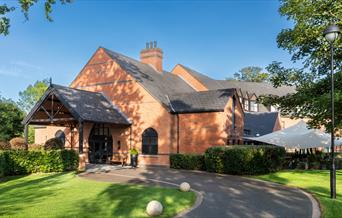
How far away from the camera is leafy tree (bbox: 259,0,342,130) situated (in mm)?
16531

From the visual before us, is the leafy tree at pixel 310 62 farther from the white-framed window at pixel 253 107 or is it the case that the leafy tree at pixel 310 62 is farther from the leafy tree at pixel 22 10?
the white-framed window at pixel 253 107

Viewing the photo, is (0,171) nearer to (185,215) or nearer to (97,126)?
(97,126)

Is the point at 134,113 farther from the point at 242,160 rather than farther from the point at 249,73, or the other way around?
the point at 249,73

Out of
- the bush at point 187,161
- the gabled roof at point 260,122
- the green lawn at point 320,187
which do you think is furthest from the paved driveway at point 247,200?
the gabled roof at point 260,122

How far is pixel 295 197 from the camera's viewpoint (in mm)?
11836

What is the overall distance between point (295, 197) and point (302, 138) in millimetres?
12318

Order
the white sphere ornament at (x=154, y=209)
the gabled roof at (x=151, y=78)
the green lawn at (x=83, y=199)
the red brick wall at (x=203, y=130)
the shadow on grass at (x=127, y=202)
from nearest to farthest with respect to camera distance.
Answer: the white sphere ornament at (x=154, y=209), the shadow on grass at (x=127, y=202), the green lawn at (x=83, y=199), the red brick wall at (x=203, y=130), the gabled roof at (x=151, y=78)

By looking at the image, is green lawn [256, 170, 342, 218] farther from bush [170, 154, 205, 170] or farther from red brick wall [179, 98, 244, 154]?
red brick wall [179, 98, 244, 154]

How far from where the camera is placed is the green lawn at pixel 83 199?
30.6 feet

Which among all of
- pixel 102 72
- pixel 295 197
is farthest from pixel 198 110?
pixel 295 197

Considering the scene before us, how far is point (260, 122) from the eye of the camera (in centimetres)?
3788

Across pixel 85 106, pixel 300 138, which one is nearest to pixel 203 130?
pixel 300 138

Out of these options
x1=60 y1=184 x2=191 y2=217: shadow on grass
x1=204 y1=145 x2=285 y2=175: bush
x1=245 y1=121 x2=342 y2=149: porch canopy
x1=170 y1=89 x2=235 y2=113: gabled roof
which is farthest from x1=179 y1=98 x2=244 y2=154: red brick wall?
x1=60 y1=184 x2=191 y2=217: shadow on grass

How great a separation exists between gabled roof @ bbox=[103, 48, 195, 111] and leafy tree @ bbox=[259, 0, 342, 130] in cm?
1003
